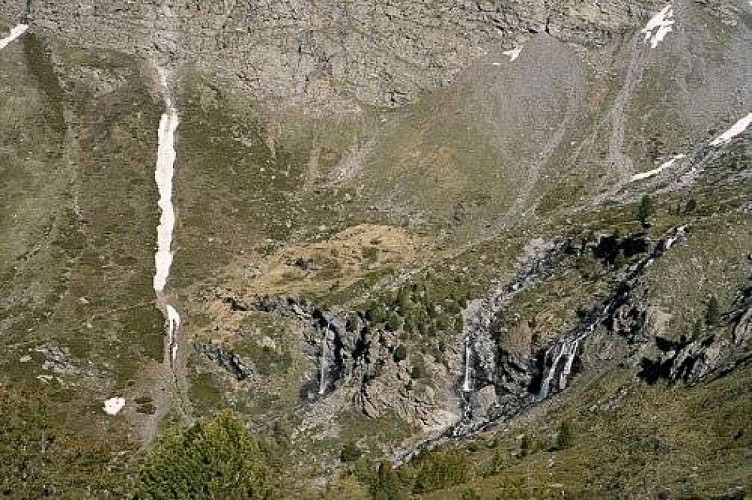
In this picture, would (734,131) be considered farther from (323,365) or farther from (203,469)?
(203,469)

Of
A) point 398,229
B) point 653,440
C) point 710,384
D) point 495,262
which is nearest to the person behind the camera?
point 653,440

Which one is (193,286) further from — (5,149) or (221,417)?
(221,417)

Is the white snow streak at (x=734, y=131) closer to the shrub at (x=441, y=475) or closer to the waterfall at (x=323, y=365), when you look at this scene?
the waterfall at (x=323, y=365)

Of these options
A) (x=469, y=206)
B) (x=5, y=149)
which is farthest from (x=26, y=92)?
(x=469, y=206)

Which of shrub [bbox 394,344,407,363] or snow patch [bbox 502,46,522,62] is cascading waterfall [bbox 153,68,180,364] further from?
snow patch [bbox 502,46,522,62]

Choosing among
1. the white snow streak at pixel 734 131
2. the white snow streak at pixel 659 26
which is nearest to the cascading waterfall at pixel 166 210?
the white snow streak at pixel 734 131
